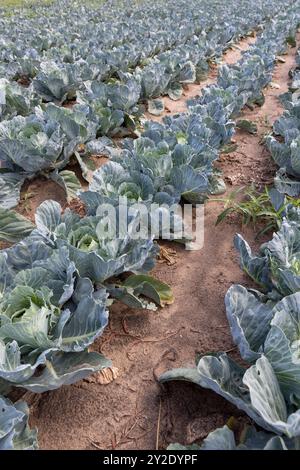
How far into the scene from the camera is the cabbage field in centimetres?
188

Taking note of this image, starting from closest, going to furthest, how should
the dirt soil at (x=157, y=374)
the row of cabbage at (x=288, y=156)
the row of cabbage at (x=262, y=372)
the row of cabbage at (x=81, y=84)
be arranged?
1. the row of cabbage at (x=262, y=372)
2. the dirt soil at (x=157, y=374)
3. the row of cabbage at (x=288, y=156)
4. the row of cabbage at (x=81, y=84)

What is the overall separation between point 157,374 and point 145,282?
0.57m

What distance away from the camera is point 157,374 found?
229 cm

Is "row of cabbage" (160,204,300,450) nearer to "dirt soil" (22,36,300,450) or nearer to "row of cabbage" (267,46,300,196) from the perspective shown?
"dirt soil" (22,36,300,450)

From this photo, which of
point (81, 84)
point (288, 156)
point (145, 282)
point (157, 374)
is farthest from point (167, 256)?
→ point (81, 84)

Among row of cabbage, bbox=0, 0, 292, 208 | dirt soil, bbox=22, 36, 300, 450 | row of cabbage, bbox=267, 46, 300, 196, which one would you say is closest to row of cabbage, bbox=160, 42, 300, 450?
dirt soil, bbox=22, 36, 300, 450

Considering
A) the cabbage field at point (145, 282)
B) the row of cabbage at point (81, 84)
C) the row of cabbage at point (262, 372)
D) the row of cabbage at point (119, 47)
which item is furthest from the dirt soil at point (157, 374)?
the row of cabbage at point (119, 47)

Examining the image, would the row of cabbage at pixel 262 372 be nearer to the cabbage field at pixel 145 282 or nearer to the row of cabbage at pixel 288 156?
the cabbage field at pixel 145 282

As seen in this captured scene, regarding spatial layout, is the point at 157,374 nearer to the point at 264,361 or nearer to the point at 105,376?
the point at 105,376

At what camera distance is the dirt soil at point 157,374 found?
1994 mm

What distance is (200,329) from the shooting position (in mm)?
2568
